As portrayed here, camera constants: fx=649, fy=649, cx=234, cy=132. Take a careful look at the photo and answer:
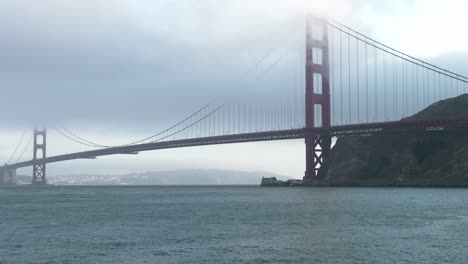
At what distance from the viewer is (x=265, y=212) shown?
49.4 metres

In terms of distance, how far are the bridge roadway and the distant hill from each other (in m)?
12.9

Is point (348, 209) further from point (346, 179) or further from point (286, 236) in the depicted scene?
point (346, 179)

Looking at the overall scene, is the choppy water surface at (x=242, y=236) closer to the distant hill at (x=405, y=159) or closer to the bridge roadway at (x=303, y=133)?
the bridge roadway at (x=303, y=133)

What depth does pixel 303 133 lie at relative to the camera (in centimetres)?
9694

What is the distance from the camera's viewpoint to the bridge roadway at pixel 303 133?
83.1 metres

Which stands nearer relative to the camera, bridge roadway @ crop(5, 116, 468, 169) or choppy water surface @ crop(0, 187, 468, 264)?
choppy water surface @ crop(0, 187, 468, 264)

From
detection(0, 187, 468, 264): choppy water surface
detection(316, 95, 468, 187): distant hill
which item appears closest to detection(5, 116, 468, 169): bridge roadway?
detection(316, 95, 468, 187): distant hill

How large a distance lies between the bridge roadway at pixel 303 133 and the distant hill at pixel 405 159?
42.2ft

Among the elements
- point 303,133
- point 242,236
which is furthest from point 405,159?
point 242,236

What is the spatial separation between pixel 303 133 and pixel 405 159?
69.0ft

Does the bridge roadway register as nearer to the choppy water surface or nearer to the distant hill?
the distant hill

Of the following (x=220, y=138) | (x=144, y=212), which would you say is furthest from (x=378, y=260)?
(x=220, y=138)

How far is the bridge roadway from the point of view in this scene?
83.1 m

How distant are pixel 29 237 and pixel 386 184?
80.8 metres
